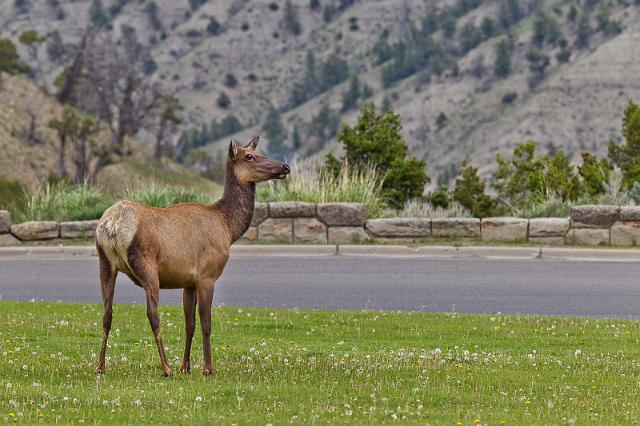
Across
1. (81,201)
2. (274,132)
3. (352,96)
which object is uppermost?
(352,96)

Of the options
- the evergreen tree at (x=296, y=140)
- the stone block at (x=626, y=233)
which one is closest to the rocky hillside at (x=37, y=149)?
the evergreen tree at (x=296, y=140)

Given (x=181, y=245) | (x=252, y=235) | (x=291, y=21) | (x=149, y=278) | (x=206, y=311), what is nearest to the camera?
(x=149, y=278)

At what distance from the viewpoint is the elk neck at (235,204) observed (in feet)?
33.4

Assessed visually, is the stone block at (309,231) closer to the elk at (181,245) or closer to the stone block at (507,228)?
the stone block at (507,228)

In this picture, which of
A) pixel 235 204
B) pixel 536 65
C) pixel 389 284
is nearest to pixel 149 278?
pixel 235 204

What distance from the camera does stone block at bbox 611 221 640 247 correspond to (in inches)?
862

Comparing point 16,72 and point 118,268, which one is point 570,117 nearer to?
point 16,72

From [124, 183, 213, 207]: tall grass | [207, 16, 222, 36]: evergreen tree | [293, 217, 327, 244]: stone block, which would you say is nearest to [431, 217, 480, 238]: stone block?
[293, 217, 327, 244]: stone block

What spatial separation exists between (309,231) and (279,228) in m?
0.57

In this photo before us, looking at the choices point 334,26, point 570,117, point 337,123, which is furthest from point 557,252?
point 334,26

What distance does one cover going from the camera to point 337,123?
378ft

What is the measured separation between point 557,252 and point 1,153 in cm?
4787

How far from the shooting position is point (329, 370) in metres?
9.81

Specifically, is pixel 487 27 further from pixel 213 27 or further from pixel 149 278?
pixel 149 278
